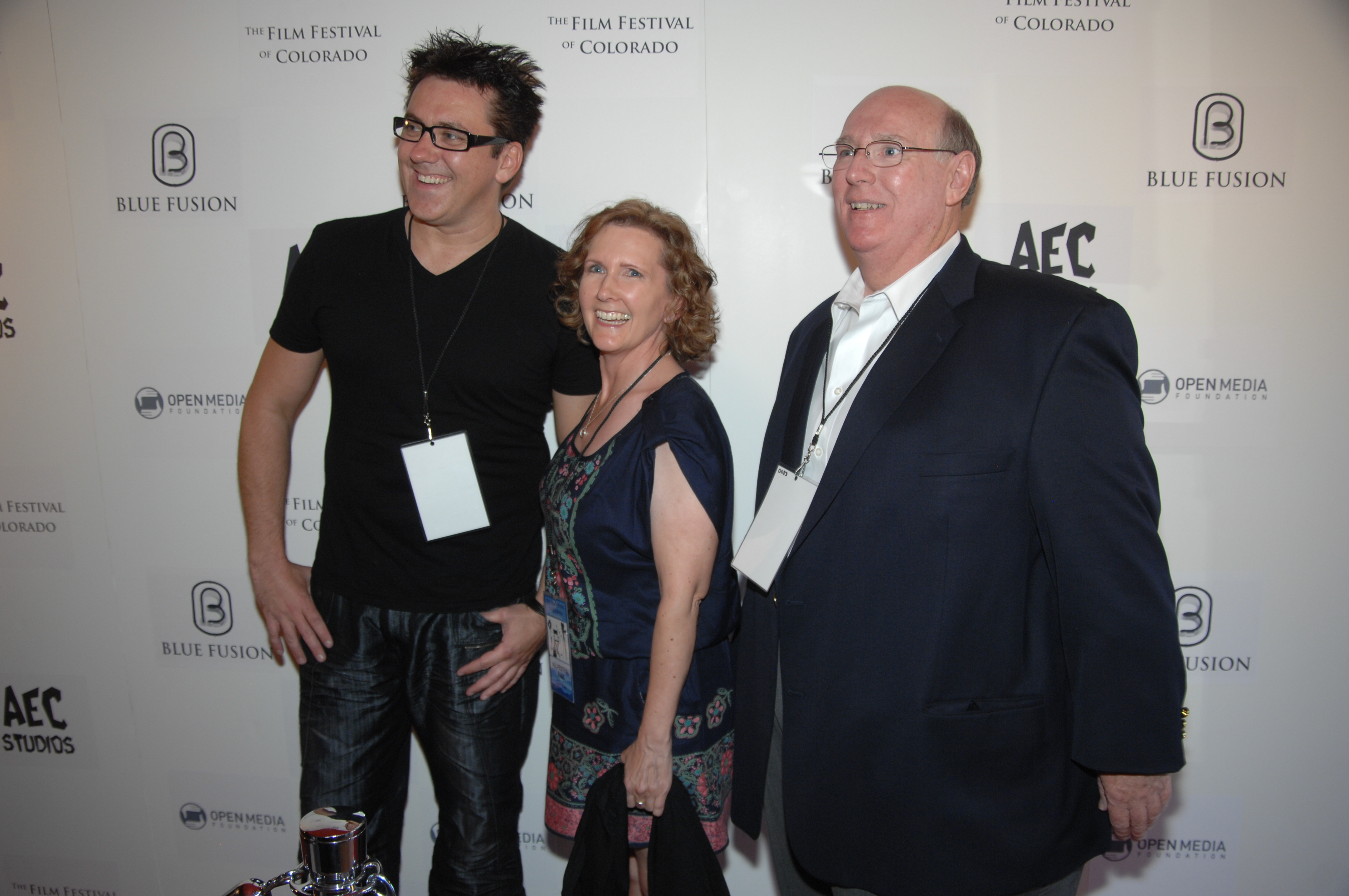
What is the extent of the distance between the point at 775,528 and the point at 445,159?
109 cm

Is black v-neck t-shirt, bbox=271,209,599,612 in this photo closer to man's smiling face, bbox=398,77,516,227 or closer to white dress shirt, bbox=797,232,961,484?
man's smiling face, bbox=398,77,516,227

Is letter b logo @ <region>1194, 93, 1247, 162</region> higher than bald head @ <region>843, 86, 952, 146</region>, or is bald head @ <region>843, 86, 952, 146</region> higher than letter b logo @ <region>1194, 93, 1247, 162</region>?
letter b logo @ <region>1194, 93, 1247, 162</region>

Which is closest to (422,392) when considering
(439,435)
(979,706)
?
(439,435)

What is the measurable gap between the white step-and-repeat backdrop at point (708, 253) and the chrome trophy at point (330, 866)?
163 centimetres

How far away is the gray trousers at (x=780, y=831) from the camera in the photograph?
1.51 m

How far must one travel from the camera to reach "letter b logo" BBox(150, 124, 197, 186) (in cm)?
226

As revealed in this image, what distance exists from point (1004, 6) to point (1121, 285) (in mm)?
831

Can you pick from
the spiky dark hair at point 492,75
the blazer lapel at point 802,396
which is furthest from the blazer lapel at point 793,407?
the spiky dark hair at point 492,75

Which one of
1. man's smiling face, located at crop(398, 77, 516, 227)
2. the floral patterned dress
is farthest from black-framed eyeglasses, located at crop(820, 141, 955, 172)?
man's smiling face, located at crop(398, 77, 516, 227)

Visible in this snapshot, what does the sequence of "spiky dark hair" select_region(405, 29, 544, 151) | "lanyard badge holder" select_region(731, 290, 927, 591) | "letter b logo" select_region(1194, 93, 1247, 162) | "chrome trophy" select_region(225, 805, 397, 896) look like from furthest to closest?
"letter b logo" select_region(1194, 93, 1247, 162) < "spiky dark hair" select_region(405, 29, 544, 151) < "lanyard badge holder" select_region(731, 290, 927, 591) < "chrome trophy" select_region(225, 805, 397, 896)

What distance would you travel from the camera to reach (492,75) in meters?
1.74

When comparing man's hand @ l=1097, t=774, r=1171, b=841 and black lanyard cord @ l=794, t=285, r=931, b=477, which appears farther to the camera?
black lanyard cord @ l=794, t=285, r=931, b=477

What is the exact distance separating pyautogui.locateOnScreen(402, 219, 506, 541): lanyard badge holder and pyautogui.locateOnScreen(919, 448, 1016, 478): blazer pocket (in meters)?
1.00

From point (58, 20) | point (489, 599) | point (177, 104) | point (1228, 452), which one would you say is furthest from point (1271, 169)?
point (58, 20)
